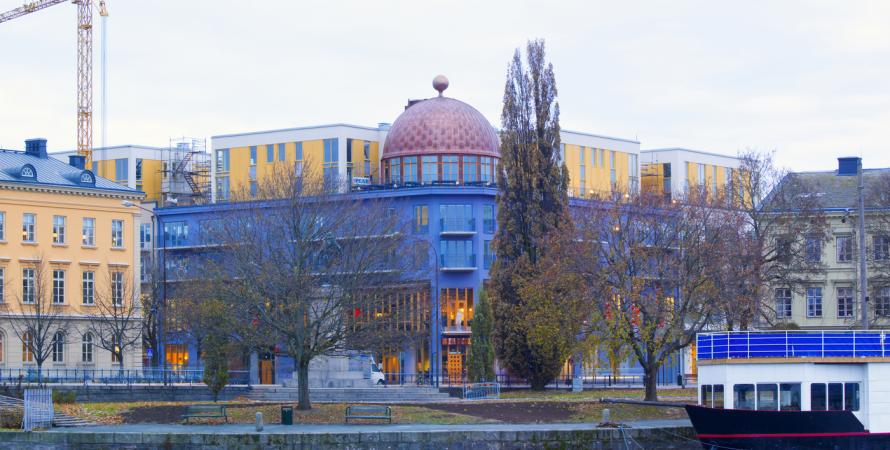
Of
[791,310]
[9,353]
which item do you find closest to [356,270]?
[9,353]

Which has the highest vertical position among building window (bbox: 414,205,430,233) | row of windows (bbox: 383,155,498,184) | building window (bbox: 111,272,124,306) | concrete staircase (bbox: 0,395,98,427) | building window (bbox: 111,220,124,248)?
row of windows (bbox: 383,155,498,184)

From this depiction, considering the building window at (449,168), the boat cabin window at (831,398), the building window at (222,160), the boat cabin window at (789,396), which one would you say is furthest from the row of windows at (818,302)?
the building window at (222,160)

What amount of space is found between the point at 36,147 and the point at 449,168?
2862cm

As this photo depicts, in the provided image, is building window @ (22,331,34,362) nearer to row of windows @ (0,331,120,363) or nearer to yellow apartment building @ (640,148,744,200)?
row of windows @ (0,331,120,363)

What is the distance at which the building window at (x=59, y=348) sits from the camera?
90188mm

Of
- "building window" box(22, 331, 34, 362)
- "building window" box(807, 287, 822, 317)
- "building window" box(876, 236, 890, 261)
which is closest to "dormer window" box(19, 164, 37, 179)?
"building window" box(22, 331, 34, 362)

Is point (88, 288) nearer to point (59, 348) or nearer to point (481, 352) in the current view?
point (59, 348)

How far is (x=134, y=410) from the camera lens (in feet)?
197

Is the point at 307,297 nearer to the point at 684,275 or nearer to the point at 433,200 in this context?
the point at 684,275

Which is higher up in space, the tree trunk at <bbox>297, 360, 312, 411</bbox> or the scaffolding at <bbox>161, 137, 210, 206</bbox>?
the scaffolding at <bbox>161, 137, 210, 206</bbox>

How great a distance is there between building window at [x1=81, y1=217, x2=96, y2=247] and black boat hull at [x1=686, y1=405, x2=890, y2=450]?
5520 centimetres

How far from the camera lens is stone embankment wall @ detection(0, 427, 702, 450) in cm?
5112

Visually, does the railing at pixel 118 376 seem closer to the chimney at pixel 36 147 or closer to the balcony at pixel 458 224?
the chimney at pixel 36 147

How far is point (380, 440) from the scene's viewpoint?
168 ft
